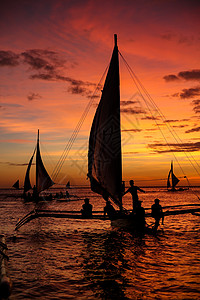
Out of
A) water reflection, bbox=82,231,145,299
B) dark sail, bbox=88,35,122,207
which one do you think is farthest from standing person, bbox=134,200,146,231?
dark sail, bbox=88,35,122,207

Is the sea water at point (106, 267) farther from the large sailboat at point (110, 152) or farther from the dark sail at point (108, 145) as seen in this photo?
the dark sail at point (108, 145)

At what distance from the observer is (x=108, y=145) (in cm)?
2000

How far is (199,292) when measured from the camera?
398 inches

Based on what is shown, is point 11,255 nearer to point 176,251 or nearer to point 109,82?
point 176,251

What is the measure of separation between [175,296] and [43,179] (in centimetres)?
5230

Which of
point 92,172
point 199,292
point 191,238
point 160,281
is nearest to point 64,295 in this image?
point 160,281

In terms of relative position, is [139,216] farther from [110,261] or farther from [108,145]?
[110,261]

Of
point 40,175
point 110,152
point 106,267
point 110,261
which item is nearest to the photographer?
point 106,267

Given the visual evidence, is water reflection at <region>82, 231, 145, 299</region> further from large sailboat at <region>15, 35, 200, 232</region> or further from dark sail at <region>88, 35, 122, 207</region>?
dark sail at <region>88, 35, 122, 207</region>

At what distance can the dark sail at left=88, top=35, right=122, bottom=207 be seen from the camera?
65.0 feet

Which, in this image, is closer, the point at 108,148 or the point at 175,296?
the point at 175,296

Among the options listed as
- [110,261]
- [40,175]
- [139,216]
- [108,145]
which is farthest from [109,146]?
[40,175]

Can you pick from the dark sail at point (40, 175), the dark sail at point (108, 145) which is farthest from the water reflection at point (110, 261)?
the dark sail at point (40, 175)

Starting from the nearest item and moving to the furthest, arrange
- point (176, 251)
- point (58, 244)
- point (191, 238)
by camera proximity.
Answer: point (176, 251) → point (58, 244) → point (191, 238)
